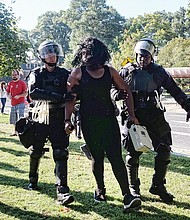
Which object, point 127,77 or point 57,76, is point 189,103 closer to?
point 127,77

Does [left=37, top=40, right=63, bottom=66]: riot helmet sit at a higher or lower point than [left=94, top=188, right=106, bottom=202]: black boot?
higher

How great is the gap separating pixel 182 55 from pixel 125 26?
101ft

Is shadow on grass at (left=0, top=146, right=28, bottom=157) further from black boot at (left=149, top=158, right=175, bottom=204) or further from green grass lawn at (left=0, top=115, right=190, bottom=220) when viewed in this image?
black boot at (left=149, top=158, right=175, bottom=204)

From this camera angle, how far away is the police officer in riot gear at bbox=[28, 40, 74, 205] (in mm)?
4242

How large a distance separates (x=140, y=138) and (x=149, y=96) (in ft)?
1.88

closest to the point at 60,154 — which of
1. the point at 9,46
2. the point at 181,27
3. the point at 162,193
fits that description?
the point at 162,193

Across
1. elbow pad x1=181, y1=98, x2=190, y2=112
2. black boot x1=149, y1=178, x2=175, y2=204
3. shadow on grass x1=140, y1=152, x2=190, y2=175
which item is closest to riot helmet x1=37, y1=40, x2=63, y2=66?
elbow pad x1=181, y1=98, x2=190, y2=112

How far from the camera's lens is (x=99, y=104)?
12.9 feet

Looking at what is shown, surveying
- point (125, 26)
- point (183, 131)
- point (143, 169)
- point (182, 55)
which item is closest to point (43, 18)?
point (125, 26)

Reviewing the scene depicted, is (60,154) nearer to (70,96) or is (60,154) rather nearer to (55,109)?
(55,109)

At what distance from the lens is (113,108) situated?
4.03m

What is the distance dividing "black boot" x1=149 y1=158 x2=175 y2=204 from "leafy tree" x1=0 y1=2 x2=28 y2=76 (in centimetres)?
618

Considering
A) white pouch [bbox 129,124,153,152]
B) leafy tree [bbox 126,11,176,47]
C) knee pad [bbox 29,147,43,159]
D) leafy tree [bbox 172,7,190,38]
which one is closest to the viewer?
white pouch [bbox 129,124,153,152]

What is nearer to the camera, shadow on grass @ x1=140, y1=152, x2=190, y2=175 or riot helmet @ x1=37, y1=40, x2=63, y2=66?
riot helmet @ x1=37, y1=40, x2=63, y2=66
